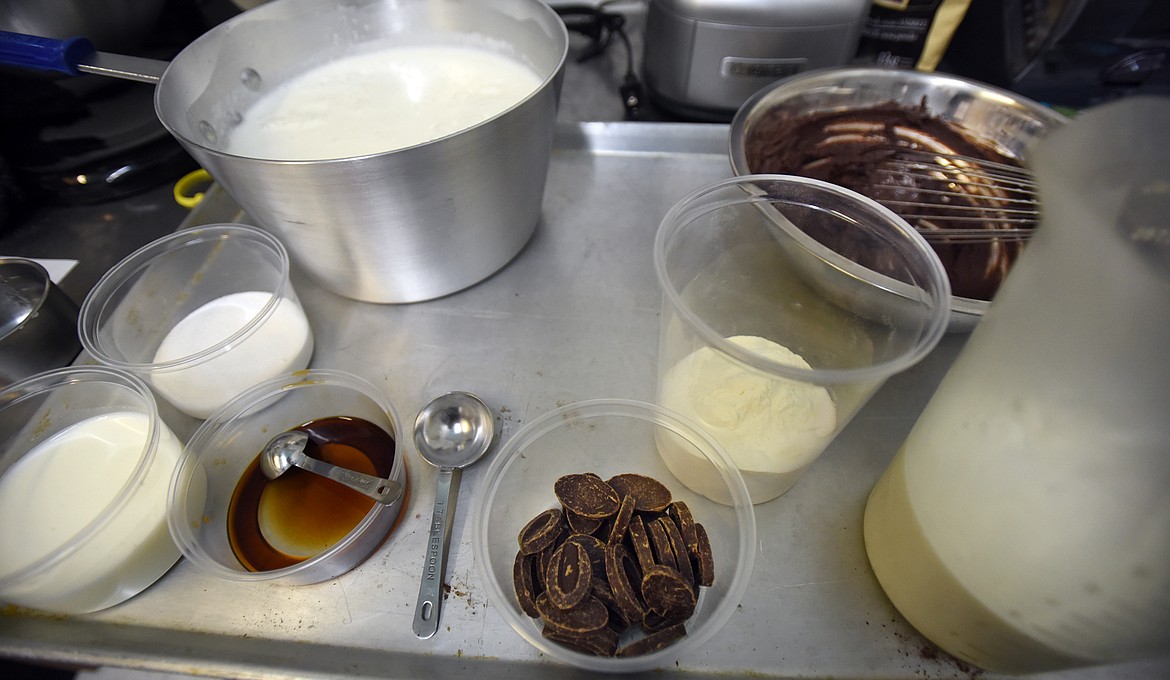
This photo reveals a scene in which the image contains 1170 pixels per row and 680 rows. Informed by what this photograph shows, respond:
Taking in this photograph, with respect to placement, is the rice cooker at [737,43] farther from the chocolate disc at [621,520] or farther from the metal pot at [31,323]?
the metal pot at [31,323]

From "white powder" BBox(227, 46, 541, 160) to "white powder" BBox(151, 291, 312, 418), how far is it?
20 centimetres

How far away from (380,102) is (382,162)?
30cm

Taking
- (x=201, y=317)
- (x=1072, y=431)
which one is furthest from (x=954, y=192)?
(x=201, y=317)

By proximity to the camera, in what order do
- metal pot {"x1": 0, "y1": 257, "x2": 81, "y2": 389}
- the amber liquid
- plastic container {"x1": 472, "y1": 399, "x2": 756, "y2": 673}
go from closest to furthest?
1. plastic container {"x1": 472, "y1": 399, "x2": 756, "y2": 673}
2. the amber liquid
3. metal pot {"x1": 0, "y1": 257, "x2": 81, "y2": 389}

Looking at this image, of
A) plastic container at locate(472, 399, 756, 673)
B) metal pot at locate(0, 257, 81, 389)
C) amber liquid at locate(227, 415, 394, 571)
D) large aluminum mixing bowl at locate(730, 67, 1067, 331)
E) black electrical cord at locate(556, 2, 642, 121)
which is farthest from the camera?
black electrical cord at locate(556, 2, 642, 121)

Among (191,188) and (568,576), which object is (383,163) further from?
(191,188)

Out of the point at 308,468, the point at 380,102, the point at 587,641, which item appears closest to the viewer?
the point at 587,641

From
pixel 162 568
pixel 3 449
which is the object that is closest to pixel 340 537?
pixel 162 568

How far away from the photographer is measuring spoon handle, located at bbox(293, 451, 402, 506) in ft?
1.77

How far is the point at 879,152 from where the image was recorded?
0.78 metres

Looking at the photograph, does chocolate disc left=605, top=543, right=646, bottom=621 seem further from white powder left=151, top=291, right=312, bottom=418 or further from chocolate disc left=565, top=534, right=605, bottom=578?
white powder left=151, top=291, right=312, bottom=418

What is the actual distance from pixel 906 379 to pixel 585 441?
1.35 ft

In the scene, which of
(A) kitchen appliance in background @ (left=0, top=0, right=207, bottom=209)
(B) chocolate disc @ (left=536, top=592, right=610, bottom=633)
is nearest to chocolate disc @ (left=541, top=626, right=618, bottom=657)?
(B) chocolate disc @ (left=536, top=592, right=610, bottom=633)

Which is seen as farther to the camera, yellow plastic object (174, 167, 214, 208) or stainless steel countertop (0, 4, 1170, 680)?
yellow plastic object (174, 167, 214, 208)
